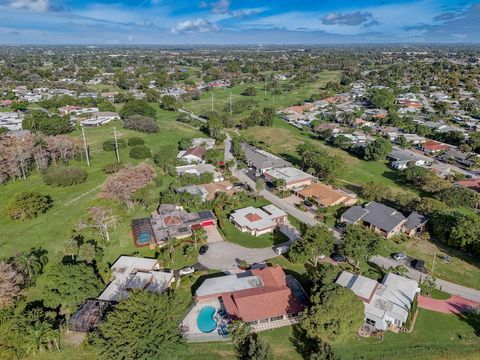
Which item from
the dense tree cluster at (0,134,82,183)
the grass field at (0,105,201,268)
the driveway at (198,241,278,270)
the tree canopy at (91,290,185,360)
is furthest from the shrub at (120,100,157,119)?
the tree canopy at (91,290,185,360)

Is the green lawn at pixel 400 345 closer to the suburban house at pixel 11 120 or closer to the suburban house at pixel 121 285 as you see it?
the suburban house at pixel 121 285

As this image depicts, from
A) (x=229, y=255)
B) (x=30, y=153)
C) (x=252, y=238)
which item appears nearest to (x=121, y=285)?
(x=229, y=255)

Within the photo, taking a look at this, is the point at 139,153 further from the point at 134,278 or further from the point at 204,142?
Answer: the point at 134,278

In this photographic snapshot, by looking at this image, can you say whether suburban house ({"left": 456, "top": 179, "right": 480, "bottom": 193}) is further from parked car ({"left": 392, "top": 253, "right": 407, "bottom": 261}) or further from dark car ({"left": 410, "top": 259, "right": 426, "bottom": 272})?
dark car ({"left": 410, "top": 259, "right": 426, "bottom": 272})

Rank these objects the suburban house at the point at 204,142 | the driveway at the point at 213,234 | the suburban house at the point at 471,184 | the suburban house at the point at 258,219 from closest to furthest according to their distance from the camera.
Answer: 1. the driveway at the point at 213,234
2. the suburban house at the point at 258,219
3. the suburban house at the point at 471,184
4. the suburban house at the point at 204,142

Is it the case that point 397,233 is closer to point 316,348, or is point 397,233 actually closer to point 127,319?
point 316,348

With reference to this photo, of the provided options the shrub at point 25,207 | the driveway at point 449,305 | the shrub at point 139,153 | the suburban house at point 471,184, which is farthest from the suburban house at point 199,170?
the suburban house at point 471,184

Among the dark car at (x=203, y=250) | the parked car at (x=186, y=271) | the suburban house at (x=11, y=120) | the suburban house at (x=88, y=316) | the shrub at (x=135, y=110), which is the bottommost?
the dark car at (x=203, y=250)
